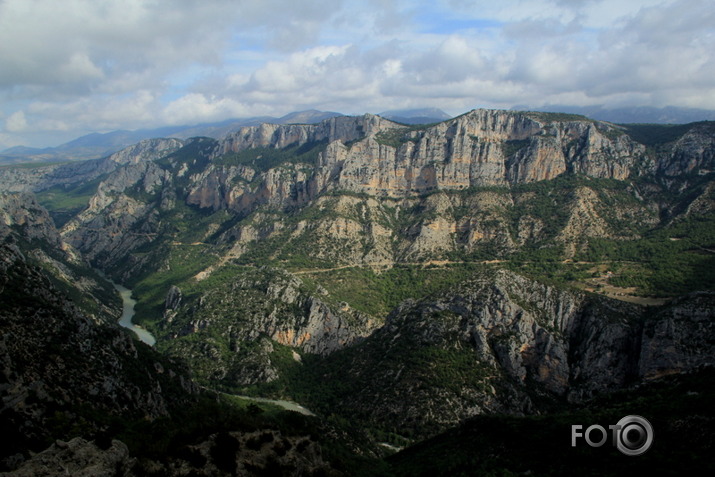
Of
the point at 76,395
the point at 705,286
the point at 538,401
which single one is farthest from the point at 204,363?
the point at 705,286

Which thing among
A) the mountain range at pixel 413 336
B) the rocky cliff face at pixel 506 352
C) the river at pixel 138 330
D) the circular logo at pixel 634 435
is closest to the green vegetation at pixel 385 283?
the mountain range at pixel 413 336

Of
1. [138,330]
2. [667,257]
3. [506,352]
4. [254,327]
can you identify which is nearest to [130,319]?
[138,330]

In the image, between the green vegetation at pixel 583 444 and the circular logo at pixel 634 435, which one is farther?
the circular logo at pixel 634 435

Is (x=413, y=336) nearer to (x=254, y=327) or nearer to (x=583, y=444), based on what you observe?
(x=254, y=327)

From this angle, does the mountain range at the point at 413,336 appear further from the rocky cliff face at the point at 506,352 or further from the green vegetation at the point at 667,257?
the green vegetation at the point at 667,257

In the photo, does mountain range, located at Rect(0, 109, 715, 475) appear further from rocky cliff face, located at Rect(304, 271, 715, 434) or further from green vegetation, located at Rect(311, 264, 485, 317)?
green vegetation, located at Rect(311, 264, 485, 317)
